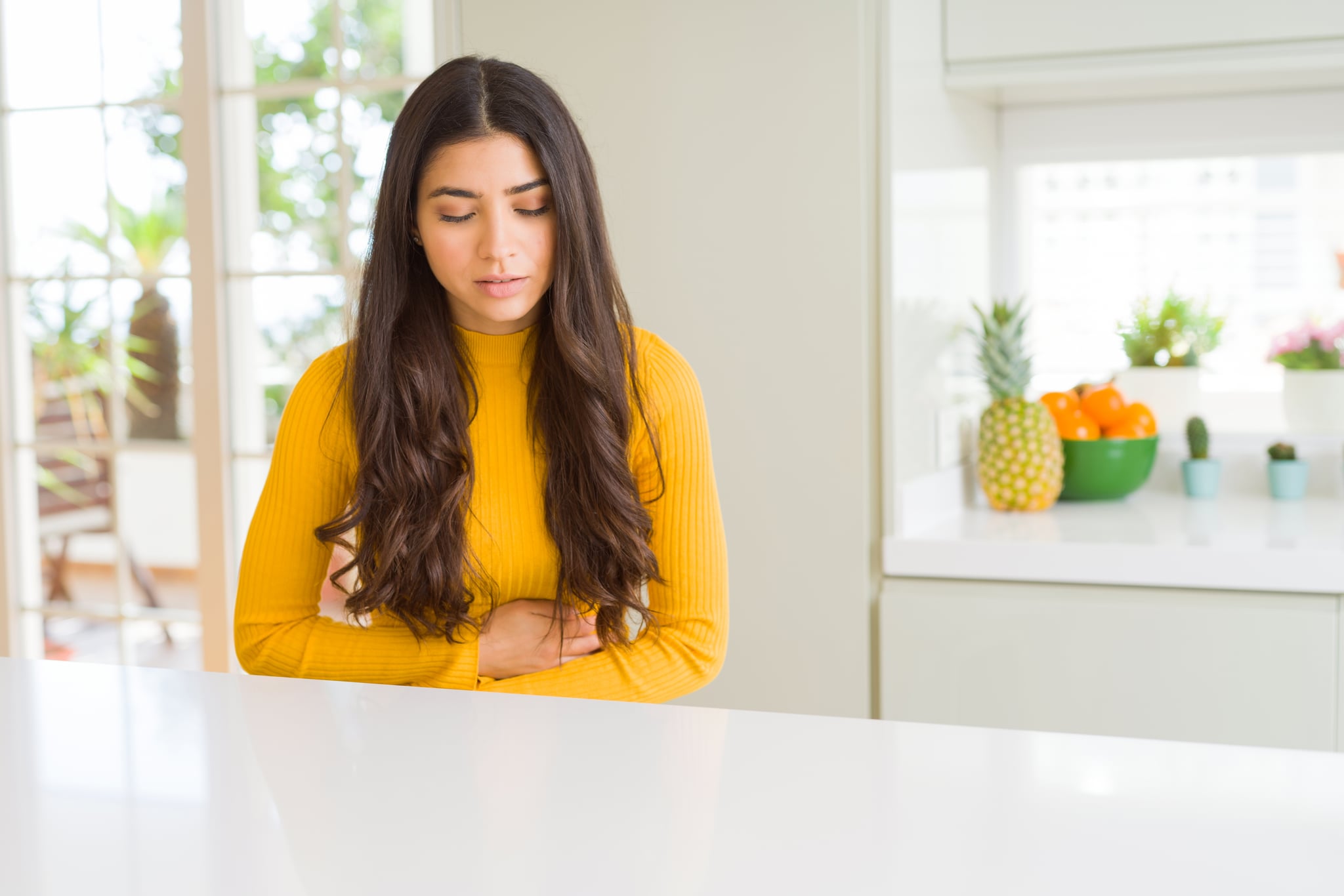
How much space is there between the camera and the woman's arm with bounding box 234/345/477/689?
3.78 ft

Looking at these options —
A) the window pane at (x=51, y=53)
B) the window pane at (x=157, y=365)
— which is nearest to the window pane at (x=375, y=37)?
the window pane at (x=157, y=365)

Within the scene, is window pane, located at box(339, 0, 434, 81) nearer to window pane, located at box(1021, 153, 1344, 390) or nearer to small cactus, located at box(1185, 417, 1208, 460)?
window pane, located at box(1021, 153, 1344, 390)

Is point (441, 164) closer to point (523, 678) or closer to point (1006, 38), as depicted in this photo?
point (523, 678)

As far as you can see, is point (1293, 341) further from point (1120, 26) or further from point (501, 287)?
point (501, 287)

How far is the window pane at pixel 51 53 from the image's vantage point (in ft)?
8.66

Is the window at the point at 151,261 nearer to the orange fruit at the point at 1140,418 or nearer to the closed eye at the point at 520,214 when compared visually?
the closed eye at the point at 520,214

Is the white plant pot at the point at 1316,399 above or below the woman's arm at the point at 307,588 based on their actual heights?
above

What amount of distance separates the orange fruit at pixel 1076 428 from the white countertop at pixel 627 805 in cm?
160

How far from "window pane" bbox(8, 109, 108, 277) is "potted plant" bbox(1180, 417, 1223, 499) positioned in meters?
2.33

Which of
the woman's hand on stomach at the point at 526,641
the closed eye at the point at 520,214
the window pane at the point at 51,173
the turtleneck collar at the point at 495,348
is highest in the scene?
the window pane at the point at 51,173

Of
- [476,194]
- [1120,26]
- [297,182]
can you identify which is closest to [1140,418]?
[1120,26]

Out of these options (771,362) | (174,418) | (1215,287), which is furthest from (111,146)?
(174,418)

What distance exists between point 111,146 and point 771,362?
1637mm

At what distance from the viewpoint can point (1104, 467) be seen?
217 cm
